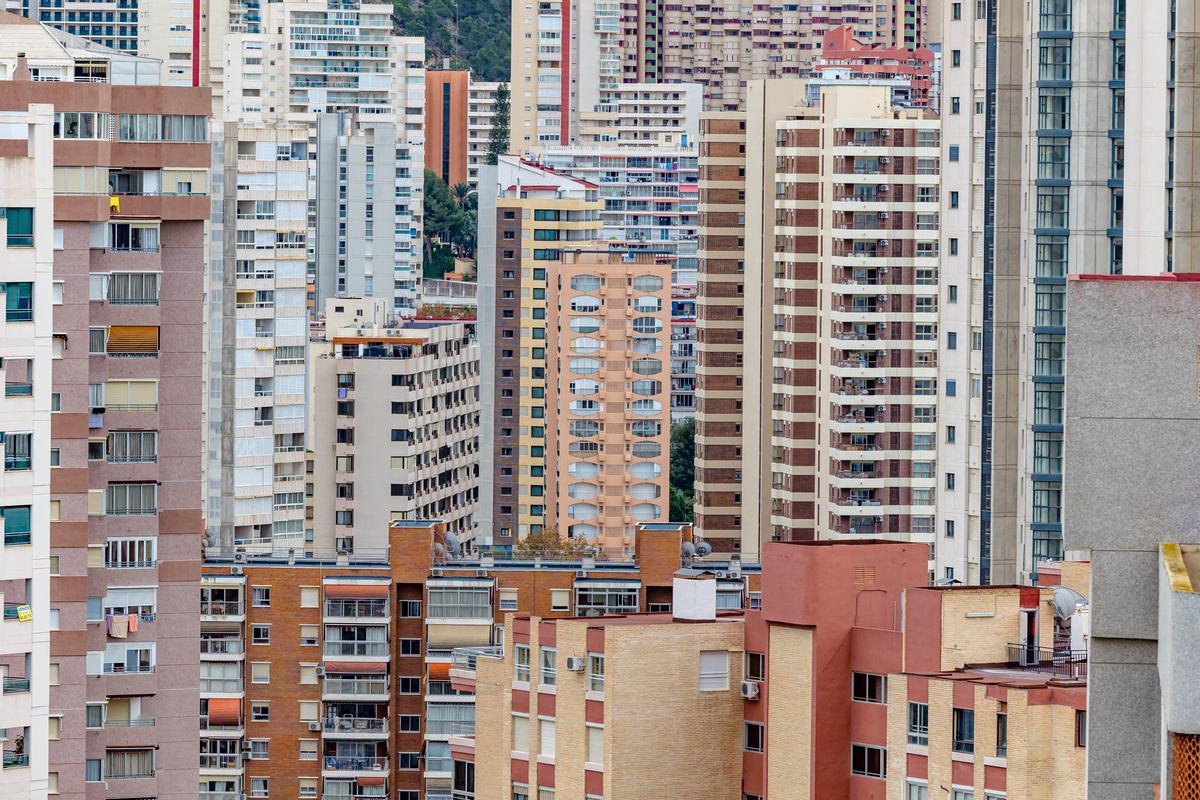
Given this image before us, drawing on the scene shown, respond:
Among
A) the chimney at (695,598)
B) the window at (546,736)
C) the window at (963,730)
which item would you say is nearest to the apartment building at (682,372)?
the chimney at (695,598)

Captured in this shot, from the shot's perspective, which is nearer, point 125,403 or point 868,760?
point 868,760

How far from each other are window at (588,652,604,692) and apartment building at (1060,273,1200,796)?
3120 cm

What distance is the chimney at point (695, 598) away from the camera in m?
44.8

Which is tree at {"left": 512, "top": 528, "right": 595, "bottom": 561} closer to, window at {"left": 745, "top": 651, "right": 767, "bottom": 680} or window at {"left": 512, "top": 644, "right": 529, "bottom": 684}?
window at {"left": 512, "top": 644, "right": 529, "bottom": 684}

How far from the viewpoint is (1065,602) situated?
3897 cm

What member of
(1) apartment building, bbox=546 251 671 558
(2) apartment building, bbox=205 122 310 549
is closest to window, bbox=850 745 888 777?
(2) apartment building, bbox=205 122 310 549

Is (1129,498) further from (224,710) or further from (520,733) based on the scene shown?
(224,710)

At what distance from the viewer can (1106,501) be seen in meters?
12.1

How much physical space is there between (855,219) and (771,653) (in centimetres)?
5561

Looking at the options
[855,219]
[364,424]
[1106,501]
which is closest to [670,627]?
[1106,501]

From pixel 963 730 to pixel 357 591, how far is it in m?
33.2

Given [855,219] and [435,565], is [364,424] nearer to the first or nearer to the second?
[855,219]

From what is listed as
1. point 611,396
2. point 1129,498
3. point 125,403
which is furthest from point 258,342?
point 1129,498

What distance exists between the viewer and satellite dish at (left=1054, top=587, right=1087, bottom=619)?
38.9m
